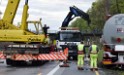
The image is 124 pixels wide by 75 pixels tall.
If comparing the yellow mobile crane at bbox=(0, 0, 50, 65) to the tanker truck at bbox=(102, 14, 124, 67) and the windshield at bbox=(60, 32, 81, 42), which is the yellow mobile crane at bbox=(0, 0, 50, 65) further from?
the windshield at bbox=(60, 32, 81, 42)

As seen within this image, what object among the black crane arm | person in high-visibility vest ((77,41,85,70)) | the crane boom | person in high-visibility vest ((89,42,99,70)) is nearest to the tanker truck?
person in high-visibility vest ((89,42,99,70))

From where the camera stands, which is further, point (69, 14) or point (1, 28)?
point (69, 14)

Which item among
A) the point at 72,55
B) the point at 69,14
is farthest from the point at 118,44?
the point at 69,14

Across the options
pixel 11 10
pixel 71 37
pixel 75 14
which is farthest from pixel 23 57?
pixel 75 14

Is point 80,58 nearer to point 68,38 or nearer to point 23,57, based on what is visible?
point 23,57

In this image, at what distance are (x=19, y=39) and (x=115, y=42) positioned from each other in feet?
22.8

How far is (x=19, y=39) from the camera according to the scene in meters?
28.6

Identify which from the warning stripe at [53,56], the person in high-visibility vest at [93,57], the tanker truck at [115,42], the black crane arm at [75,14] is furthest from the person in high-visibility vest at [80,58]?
the black crane arm at [75,14]

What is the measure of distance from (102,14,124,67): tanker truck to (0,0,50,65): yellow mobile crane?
15.3ft

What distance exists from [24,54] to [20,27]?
2831 mm

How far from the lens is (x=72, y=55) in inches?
1485

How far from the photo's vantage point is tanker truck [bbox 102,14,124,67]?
24.6m

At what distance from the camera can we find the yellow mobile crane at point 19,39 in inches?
1072

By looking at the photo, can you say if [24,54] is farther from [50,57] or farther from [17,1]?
[17,1]
